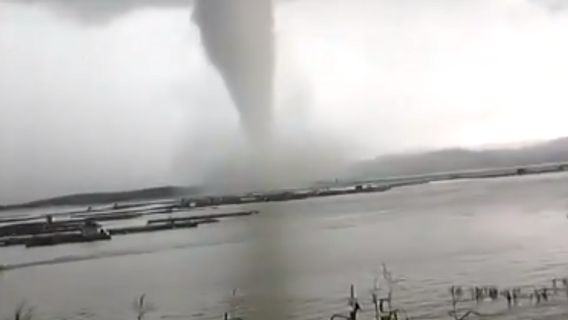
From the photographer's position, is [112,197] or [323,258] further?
[323,258]

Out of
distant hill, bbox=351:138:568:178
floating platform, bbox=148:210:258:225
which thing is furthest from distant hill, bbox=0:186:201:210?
distant hill, bbox=351:138:568:178

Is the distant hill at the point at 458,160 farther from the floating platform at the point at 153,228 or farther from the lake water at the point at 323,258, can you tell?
the floating platform at the point at 153,228

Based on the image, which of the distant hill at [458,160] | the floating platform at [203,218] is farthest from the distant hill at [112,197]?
the distant hill at [458,160]

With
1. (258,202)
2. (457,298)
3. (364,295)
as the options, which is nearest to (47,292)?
(258,202)

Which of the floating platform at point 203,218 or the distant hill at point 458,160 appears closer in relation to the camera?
the floating platform at point 203,218

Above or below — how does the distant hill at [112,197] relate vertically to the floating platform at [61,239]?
above

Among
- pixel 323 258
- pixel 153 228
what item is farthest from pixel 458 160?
pixel 153 228

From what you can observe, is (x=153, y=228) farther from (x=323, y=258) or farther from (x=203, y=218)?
(x=323, y=258)

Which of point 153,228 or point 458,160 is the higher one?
point 458,160
